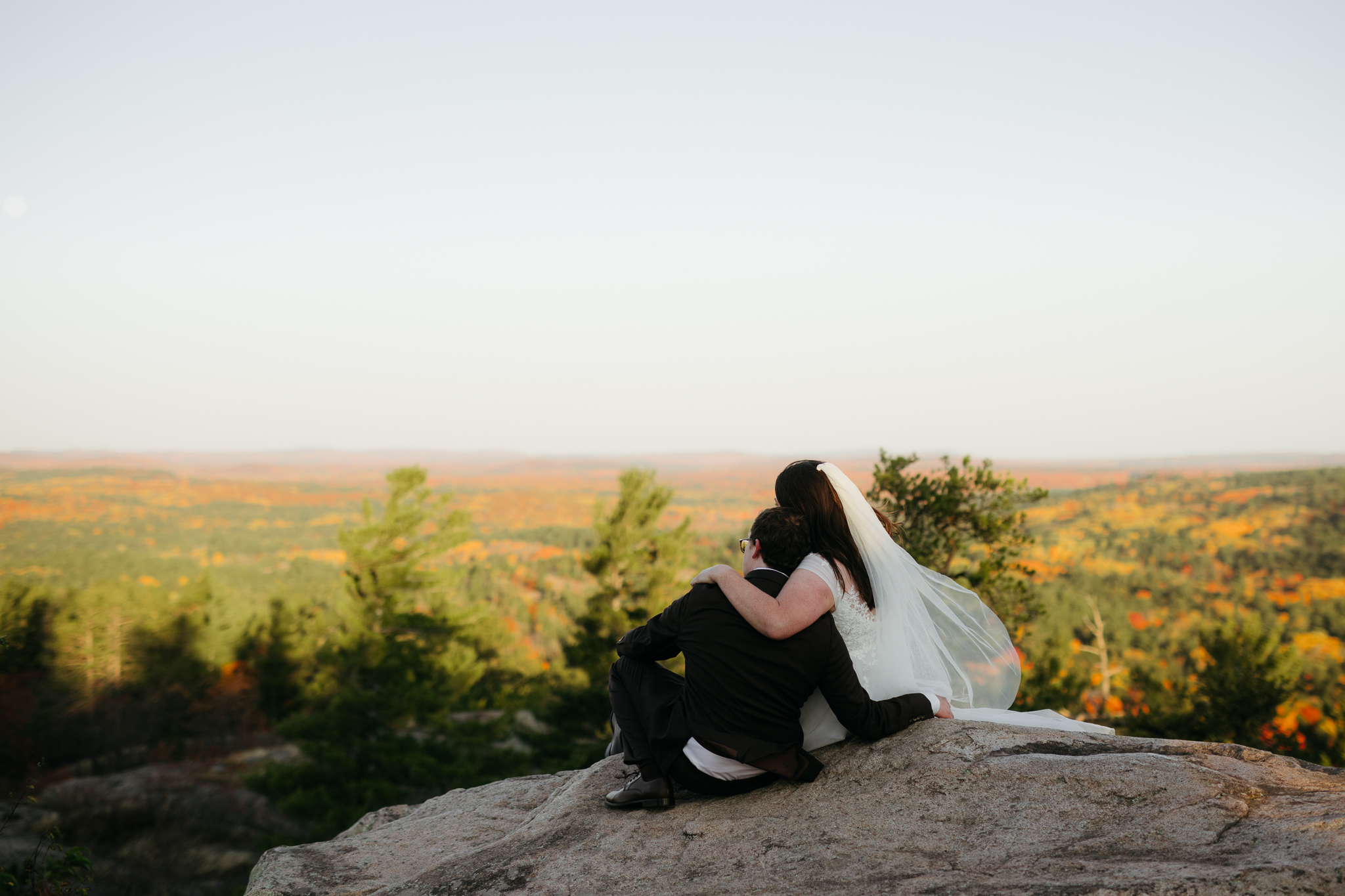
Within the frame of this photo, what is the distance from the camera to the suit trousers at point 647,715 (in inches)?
144

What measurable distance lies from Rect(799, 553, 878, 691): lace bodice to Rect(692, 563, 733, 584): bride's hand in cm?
39

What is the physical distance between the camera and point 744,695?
3.51m

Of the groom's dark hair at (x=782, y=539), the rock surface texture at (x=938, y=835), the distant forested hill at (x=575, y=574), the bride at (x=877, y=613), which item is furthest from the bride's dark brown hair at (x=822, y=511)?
the distant forested hill at (x=575, y=574)

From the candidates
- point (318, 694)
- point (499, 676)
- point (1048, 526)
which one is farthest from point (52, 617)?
point (1048, 526)

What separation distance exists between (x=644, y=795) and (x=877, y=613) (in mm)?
1582

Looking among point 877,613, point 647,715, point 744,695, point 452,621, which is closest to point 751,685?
point 744,695

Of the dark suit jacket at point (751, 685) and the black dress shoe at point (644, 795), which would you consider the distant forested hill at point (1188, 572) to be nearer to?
the dark suit jacket at point (751, 685)

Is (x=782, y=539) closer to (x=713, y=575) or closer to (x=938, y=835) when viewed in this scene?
(x=713, y=575)

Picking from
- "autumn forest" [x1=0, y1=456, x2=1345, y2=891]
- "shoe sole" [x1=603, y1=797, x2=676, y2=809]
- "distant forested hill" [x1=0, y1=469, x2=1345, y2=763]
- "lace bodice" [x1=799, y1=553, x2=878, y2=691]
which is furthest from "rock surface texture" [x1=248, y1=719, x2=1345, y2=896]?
"distant forested hill" [x1=0, y1=469, x2=1345, y2=763]

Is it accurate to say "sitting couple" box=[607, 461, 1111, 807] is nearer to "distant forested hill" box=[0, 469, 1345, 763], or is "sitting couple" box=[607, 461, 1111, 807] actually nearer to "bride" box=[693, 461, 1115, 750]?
"bride" box=[693, 461, 1115, 750]

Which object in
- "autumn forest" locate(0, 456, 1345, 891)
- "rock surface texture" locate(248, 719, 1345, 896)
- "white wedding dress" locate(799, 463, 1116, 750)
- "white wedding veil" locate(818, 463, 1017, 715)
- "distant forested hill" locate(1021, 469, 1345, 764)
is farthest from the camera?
"distant forested hill" locate(1021, 469, 1345, 764)

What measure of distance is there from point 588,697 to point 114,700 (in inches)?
699

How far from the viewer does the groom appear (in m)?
3.46

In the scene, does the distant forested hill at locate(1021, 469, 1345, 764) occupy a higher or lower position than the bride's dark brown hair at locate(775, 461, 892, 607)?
lower
